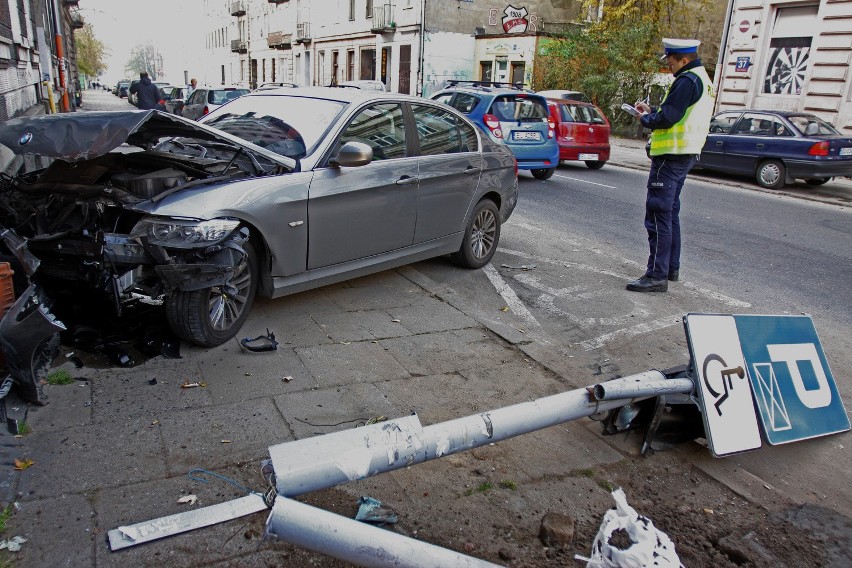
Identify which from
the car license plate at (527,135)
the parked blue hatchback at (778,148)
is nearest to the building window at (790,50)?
the parked blue hatchback at (778,148)

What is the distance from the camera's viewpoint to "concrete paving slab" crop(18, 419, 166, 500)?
3.07 meters

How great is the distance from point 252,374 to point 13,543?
5.76 ft

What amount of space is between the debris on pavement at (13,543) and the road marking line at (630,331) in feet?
12.6

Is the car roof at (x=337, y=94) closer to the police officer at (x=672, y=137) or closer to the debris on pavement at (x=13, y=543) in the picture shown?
the police officer at (x=672, y=137)

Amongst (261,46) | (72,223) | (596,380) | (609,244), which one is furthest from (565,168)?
(261,46)

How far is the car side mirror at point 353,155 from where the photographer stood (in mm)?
4883

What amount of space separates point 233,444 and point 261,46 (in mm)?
60623

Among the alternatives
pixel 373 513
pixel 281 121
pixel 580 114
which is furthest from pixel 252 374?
pixel 580 114

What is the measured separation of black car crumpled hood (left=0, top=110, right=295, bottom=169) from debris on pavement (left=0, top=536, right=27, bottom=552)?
2315mm

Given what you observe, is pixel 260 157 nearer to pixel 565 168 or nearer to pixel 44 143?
pixel 44 143

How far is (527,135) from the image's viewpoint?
13070mm

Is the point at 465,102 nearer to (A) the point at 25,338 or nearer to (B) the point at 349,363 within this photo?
(B) the point at 349,363

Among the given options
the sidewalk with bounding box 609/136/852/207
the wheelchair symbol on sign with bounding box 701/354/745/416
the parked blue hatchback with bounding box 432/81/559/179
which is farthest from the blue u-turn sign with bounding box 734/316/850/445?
the sidewalk with bounding box 609/136/852/207

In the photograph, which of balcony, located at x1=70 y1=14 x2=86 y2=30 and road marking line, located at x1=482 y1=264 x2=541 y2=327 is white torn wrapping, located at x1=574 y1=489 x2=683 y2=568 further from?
balcony, located at x1=70 y1=14 x2=86 y2=30
